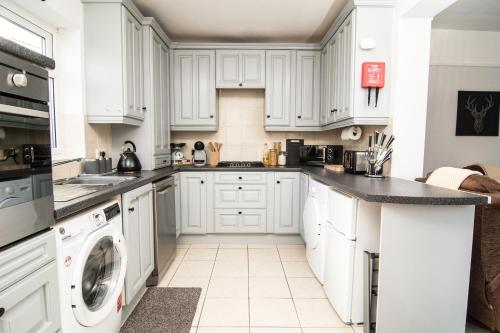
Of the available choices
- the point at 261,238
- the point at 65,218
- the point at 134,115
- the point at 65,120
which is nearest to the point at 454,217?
the point at 65,218

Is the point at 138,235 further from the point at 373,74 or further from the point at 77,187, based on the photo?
the point at 373,74

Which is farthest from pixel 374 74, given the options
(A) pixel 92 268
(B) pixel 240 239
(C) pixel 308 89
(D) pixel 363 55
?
(A) pixel 92 268

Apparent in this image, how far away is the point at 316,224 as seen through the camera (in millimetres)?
2236

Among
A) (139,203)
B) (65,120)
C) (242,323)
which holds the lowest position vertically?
(242,323)

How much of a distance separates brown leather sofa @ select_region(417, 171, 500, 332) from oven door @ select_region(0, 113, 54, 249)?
2.19 metres

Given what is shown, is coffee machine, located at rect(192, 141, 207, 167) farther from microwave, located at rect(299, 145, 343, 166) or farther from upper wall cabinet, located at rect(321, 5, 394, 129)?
upper wall cabinet, located at rect(321, 5, 394, 129)

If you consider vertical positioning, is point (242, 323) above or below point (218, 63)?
below

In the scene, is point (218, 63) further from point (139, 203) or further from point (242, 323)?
point (242, 323)

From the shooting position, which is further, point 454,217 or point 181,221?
point 181,221

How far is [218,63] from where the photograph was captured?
323 cm

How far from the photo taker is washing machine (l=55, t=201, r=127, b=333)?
1104mm

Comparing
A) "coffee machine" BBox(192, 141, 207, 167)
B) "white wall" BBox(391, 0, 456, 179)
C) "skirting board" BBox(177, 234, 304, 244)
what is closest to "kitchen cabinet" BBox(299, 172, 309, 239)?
"skirting board" BBox(177, 234, 304, 244)

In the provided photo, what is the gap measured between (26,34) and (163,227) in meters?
1.77

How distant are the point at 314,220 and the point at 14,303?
196 cm
